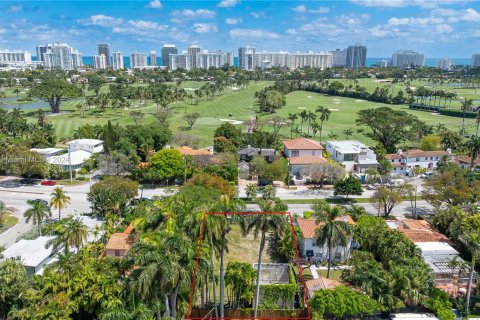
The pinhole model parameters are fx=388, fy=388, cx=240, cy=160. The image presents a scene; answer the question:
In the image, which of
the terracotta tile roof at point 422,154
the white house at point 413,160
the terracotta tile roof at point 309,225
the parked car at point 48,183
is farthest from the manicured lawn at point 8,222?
the terracotta tile roof at point 422,154

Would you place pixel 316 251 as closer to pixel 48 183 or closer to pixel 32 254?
pixel 32 254

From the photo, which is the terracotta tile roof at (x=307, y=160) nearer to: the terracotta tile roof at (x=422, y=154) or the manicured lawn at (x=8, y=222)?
the terracotta tile roof at (x=422, y=154)

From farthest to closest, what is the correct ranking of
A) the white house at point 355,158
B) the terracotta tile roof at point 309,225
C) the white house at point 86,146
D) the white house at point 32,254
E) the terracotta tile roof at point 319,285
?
the white house at point 86,146 < the white house at point 355,158 < the terracotta tile roof at point 309,225 < the white house at point 32,254 < the terracotta tile roof at point 319,285

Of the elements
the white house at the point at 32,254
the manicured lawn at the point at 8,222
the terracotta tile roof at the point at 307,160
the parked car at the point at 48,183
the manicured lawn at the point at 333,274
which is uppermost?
the terracotta tile roof at the point at 307,160

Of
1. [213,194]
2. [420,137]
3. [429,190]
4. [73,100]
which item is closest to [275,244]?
[213,194]

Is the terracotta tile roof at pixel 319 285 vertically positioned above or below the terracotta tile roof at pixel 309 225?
below

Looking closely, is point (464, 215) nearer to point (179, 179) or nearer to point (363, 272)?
point (363, 272)

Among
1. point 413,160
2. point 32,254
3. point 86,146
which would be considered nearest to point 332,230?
point 32,254

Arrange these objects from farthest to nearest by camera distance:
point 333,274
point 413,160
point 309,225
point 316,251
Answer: point 413,160
point 309,225
point 316,251
point 333,274
